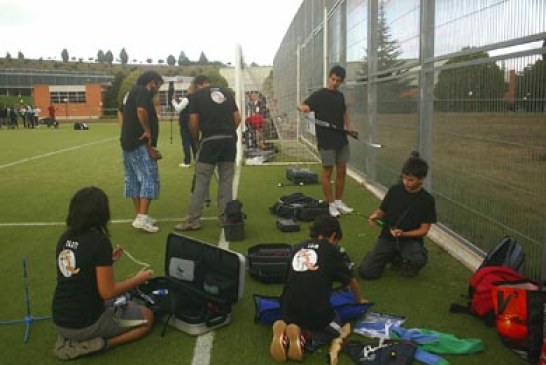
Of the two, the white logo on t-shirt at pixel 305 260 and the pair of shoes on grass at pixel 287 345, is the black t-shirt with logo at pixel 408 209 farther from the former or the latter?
the pair of shoes on grass at pixel 287 345

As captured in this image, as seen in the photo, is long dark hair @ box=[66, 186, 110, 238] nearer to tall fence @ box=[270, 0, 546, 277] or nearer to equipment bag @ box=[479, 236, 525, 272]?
equipment bag @ box=[479, 236, 525, 272]

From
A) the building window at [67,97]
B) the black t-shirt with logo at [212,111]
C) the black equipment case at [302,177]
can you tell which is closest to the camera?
the black t-shirt with logo at [212,111]

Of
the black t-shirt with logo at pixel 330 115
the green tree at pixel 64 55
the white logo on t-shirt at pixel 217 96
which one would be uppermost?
the green tree at pixel 64 55

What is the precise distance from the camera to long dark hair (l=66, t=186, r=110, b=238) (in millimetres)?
3744

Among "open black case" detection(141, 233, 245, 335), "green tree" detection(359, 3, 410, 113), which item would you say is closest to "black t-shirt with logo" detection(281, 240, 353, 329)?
"open black case" detection(141, 233, 245, 335)

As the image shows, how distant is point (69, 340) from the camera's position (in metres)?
3.84

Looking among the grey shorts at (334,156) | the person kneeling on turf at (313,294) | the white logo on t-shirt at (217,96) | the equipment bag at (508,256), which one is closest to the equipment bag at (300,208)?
the grey shorts at (334,156)

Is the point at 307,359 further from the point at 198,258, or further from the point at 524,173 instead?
the point at 524,173

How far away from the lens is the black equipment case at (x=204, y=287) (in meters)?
4.26

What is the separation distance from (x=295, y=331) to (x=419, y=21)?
492 centimetres

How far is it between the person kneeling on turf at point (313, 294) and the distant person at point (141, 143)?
3534mm

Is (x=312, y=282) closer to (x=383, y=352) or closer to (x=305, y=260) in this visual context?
(x=305, y=260)

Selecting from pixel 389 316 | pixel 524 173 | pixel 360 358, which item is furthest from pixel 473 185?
pixel 360 358

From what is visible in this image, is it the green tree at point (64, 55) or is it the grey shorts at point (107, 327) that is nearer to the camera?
the grey shorts at point (107, 327)
